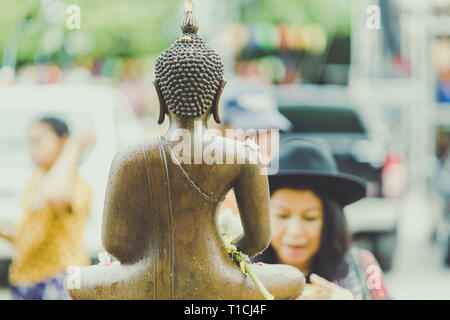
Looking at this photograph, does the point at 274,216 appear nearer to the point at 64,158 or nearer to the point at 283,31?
the point at 64,158

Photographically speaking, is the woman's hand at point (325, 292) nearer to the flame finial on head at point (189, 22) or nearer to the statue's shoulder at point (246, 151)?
the statue's shoulder at point (246, 151)

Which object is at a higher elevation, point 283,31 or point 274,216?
point 283,31

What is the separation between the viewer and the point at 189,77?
1613mm

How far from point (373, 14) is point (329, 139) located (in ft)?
18.3

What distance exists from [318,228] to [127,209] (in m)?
1.33

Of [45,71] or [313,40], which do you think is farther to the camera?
[313,40]

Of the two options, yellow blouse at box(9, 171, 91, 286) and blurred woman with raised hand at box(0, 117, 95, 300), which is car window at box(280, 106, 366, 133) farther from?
yellow blouse at box(9, 171, 91, 286)

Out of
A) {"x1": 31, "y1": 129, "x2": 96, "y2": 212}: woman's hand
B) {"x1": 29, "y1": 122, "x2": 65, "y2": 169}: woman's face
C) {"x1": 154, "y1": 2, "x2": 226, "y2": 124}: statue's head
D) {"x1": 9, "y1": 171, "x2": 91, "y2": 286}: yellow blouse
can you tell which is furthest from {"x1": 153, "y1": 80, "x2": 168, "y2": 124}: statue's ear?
{"x1": 29, "y1": 122, "x2": 65, "y2": 169}: woman's face

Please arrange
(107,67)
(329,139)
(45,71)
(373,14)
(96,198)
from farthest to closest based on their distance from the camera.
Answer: (107,67) → (45,71) → (329,139) → (96,198) → (373,14)

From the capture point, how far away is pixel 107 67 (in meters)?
17.0

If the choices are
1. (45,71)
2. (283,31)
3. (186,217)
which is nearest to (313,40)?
(283,31)

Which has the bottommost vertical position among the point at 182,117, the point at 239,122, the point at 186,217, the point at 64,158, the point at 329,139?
the point at 186,217

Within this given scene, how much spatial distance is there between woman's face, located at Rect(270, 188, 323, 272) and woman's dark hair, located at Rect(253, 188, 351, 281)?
0.07 feet

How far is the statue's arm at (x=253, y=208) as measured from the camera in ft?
5.28
